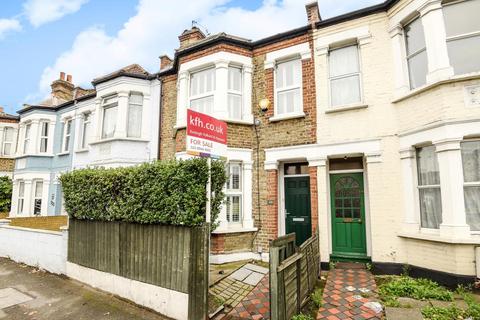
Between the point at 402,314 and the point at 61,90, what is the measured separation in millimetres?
18358

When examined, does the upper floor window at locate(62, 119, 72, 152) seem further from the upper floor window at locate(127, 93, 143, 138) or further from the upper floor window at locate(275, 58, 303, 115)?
the upper floor window at locate(275, 58, 303, 115)

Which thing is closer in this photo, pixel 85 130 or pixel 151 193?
pixel 151 193

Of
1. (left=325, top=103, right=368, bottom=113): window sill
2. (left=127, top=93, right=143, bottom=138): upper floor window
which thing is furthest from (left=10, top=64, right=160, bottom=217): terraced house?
(left=325, top=103, right=368, bottom=113): window sill

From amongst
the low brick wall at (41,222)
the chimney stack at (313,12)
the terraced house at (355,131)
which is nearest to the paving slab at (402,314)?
the terraced house at (355,131)

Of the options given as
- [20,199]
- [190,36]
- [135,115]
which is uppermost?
[190,36]

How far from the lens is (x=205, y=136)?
446 centimetres

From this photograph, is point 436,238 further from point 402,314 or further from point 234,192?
point 234,192

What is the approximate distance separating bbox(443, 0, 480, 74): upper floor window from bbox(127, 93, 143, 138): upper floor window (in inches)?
394

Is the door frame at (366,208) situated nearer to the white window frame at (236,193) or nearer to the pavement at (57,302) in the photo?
the white window frame at (236,193)

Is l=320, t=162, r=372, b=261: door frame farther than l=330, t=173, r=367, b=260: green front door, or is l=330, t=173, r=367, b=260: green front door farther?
l=330, t=173, r=367, b=260: green front door

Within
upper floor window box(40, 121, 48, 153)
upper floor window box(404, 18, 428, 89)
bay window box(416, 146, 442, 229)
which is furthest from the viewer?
upper floor window box(40, 121, 48, 153)

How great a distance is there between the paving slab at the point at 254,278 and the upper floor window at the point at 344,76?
198 inches

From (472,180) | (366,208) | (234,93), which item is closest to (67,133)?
(234,93)

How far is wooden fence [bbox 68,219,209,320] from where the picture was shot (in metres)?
4.48
